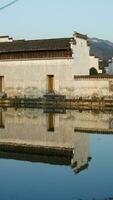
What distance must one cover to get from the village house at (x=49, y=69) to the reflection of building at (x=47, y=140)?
9.80 meters

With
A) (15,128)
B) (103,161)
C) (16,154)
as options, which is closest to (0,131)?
(15,128)

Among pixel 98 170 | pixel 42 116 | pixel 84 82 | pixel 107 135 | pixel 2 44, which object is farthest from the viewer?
pixel 2 44

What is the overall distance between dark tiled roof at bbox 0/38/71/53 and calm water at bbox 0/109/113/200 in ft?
44.2

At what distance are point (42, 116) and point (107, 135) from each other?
7297mm

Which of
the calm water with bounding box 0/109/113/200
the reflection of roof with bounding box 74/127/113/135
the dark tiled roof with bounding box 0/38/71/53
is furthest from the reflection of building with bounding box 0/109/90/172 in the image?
the dark tiled roof with bounding box 0/38/71/53

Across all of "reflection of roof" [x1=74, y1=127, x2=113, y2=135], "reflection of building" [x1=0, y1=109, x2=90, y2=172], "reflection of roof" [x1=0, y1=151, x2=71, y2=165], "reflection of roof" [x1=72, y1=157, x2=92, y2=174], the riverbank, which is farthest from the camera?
the riverbank

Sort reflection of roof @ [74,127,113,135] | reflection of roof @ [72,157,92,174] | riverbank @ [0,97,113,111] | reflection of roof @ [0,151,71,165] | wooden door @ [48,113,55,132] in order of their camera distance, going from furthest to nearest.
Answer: riverbank @ [0,97,113,111] < wooden door @ [48,113,55,132] < reflection of roof @ [74,127,113,135] < reflection of roof @ [0,151,71,165] < reflection of roof @ [72,157,92,174]

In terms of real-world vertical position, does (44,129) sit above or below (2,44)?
below

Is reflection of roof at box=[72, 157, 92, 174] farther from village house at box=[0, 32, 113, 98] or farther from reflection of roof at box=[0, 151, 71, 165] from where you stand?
village house at box=[0, 32, 113, 98]

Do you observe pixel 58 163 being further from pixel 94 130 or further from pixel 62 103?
pixel 62 103

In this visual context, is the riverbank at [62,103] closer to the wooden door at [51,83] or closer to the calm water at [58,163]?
the wooden door at [51,83]

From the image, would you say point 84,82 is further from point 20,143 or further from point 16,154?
point 16,154

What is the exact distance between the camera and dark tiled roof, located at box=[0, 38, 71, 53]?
3503cm

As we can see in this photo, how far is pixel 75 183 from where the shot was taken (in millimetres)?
10062
